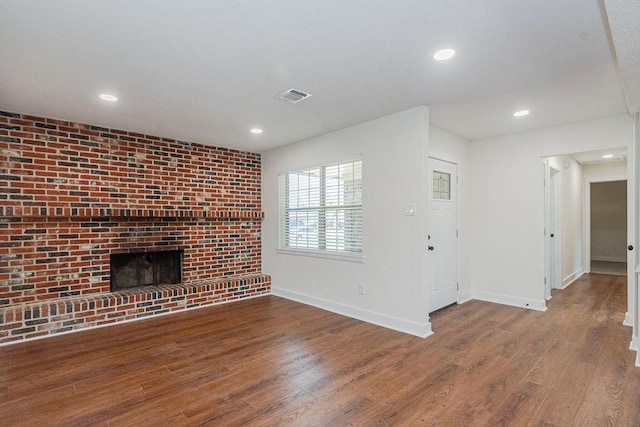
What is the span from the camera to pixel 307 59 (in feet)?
8.05

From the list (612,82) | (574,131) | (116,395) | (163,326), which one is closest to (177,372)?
(116,395)

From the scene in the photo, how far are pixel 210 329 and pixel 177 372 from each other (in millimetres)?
1051

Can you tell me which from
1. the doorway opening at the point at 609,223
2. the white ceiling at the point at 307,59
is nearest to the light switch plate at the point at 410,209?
the white ceiling at the point at 307,59

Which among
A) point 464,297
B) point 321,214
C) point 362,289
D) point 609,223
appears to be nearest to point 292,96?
point 321,214

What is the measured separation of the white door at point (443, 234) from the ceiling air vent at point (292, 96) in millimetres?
1880

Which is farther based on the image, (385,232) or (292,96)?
(385,232)

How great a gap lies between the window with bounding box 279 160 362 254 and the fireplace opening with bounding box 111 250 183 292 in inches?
62.8

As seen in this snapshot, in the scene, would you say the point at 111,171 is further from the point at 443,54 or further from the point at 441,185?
the point at 441,185

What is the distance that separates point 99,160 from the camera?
164 inches

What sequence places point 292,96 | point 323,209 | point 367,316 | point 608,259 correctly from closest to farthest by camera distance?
point 292,96
point 367,316
point 323,209
point 608,259

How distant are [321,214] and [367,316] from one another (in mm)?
1503

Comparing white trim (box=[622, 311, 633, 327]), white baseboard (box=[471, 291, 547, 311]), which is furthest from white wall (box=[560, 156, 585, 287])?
white trim (box=[622, 311, 633, 327])

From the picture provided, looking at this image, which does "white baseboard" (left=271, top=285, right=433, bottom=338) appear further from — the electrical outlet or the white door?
the white door

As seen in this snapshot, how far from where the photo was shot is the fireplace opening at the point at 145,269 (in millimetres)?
4496
